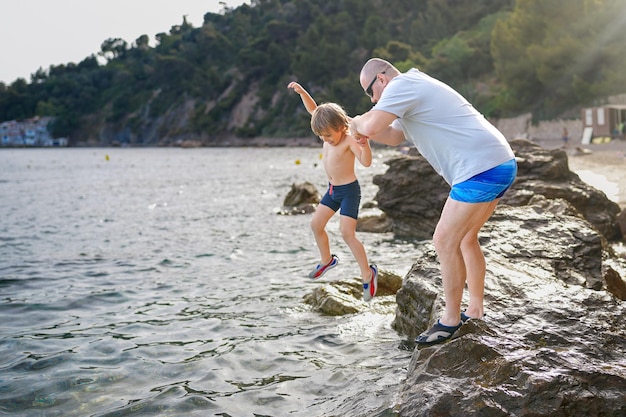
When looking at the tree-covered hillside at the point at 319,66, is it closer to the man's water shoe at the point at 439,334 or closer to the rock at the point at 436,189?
the rock at the point at 436,189

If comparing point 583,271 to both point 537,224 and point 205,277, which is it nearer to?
point 537,224

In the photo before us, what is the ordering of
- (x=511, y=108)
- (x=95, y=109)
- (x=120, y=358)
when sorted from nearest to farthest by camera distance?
(x=120, y=358) → (x=511, y=108) → (x=95, y=109)

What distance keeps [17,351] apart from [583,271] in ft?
19.1

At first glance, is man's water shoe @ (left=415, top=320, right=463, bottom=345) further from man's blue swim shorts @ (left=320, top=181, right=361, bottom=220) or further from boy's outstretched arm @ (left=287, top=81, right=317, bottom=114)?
boy's outstretched arm @ (left=287, top=81, right=317, bottom=114)

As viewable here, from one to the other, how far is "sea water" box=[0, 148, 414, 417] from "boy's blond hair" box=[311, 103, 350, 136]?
2.17 meters

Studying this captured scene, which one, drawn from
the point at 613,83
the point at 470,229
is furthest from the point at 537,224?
the point at 613,83

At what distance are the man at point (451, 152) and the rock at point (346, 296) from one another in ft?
11.2

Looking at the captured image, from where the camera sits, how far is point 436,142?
434 centimetres

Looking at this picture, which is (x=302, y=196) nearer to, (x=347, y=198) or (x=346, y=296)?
(x=346, y=296)

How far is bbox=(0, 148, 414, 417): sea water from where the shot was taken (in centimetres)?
542

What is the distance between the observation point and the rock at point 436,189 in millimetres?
12200

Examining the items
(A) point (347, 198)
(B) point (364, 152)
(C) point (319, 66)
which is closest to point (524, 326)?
(B) point (364, 152)

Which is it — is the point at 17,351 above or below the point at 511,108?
below

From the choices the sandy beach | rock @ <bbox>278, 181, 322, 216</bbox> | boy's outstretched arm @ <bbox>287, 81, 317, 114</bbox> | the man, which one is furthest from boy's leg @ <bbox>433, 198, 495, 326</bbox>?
rock @ <bbox>278, 181, 322, 216</bbox>
